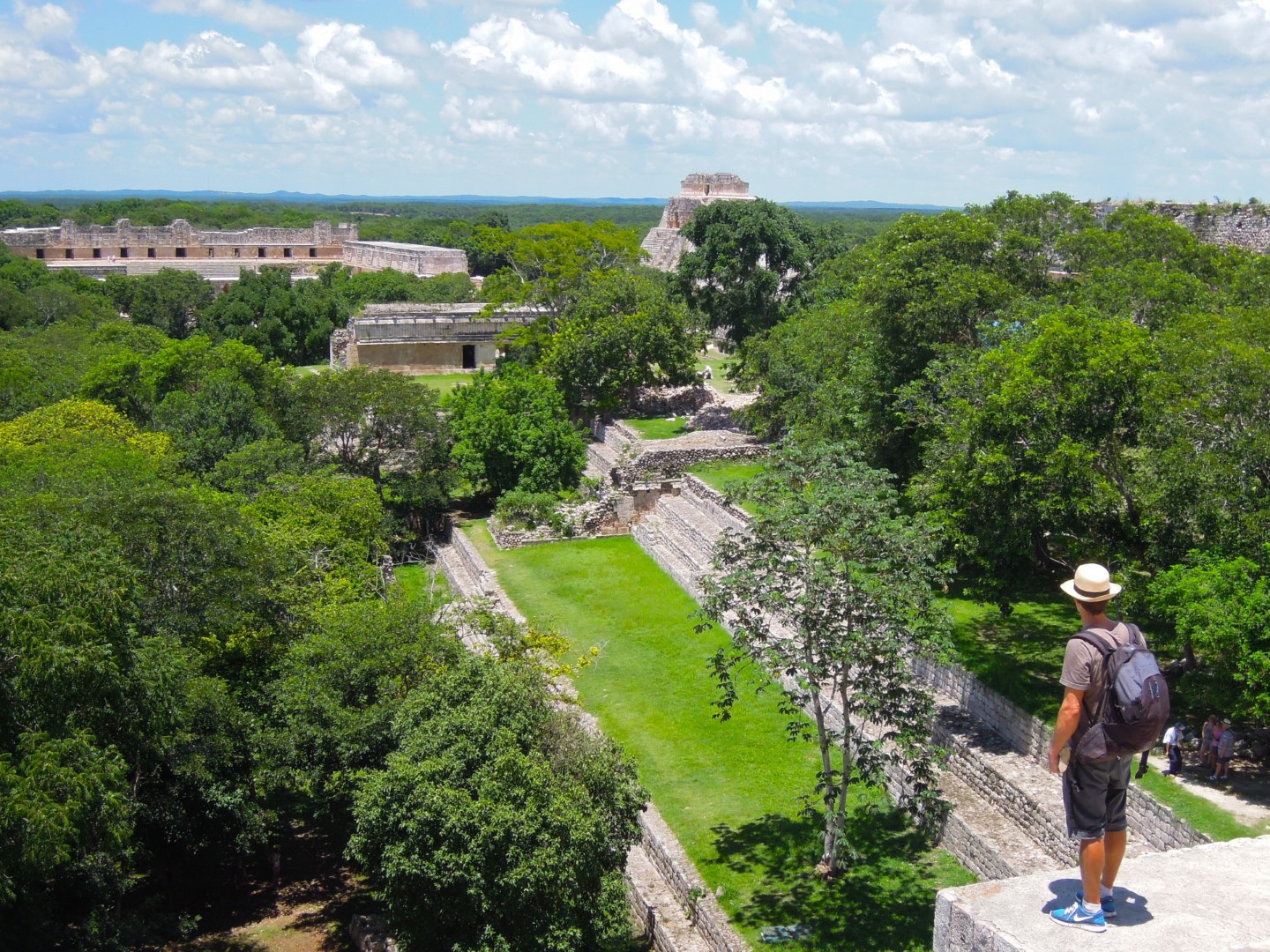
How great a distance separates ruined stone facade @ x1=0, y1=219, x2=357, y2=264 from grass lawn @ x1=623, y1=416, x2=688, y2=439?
41011 mm

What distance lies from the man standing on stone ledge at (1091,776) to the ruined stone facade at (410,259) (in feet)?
163

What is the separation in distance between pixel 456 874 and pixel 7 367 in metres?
20.0

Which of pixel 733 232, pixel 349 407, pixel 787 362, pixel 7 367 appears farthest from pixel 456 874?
pixel 733 232

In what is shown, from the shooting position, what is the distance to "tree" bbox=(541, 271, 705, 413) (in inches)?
1078

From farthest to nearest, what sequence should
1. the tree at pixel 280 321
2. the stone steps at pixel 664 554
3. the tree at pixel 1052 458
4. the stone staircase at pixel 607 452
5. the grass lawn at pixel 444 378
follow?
the tree at pixel 280 321 < the grass lawn at pixel 444 378 < the stone staircase at pixel 607 452 < the stone steps at pixel 664 554 < the tree at pixel 1052 458

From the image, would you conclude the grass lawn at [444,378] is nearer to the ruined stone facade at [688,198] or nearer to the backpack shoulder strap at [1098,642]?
the ruined stone facade at [688,198]

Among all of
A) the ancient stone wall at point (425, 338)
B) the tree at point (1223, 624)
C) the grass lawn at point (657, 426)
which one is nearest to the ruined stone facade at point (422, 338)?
the ancient stone wall at point (425, 338)

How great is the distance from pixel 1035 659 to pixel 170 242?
58512mm

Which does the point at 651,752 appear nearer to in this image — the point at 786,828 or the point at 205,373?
the point at 786,828

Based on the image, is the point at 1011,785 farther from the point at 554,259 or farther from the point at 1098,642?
the point at 554,259

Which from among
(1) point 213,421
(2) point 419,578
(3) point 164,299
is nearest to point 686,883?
(2) point 419,578

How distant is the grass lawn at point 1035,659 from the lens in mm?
9602

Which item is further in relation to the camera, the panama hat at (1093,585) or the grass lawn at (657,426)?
the grass lawn at (657,426)

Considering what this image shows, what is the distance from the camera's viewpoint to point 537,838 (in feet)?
27.9
